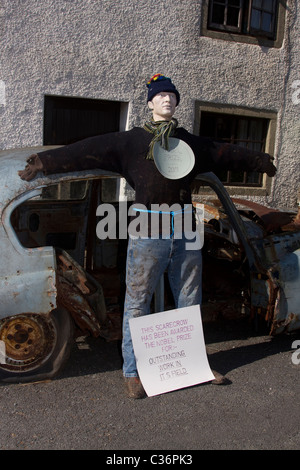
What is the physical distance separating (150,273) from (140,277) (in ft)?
0.25

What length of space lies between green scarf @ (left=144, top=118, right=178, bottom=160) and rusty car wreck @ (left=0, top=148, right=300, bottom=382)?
1.38 ft

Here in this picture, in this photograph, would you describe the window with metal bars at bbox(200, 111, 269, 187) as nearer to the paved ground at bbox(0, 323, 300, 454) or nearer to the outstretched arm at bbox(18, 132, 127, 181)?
the paved ground at bbox(0, 323, 300, 454)

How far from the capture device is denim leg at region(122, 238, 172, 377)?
340 centimetres

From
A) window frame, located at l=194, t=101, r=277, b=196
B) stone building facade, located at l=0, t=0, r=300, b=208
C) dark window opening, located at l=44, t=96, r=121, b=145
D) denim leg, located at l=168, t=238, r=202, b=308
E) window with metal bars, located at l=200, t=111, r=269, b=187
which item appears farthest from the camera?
window with metal bars, located at l=200, t=111, r=269, b=187

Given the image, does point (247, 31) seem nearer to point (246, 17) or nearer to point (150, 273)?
point (246, 17)

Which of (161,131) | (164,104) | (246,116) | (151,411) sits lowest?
(151,411)

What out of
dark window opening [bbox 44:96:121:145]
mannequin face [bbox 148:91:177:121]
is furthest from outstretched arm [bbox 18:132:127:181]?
dark window opening [bbox 44:96:121:145]

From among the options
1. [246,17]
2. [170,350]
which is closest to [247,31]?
[246,17]

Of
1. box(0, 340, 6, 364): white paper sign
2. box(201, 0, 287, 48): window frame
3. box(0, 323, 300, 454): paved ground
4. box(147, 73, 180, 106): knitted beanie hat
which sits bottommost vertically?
box(0, 323, 300, 454): paved ground

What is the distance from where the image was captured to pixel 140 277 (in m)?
3.43

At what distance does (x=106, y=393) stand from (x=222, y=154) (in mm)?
1901

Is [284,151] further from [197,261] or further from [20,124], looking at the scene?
[197,261]

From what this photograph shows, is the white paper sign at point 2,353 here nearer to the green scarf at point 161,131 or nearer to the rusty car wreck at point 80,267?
the rusty car wreck at point 80,267

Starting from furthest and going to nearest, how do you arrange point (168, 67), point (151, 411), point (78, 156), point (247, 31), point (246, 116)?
point (246, 116), point (247, 31), point (168, 67), point (78, 156), point (151, 411)
